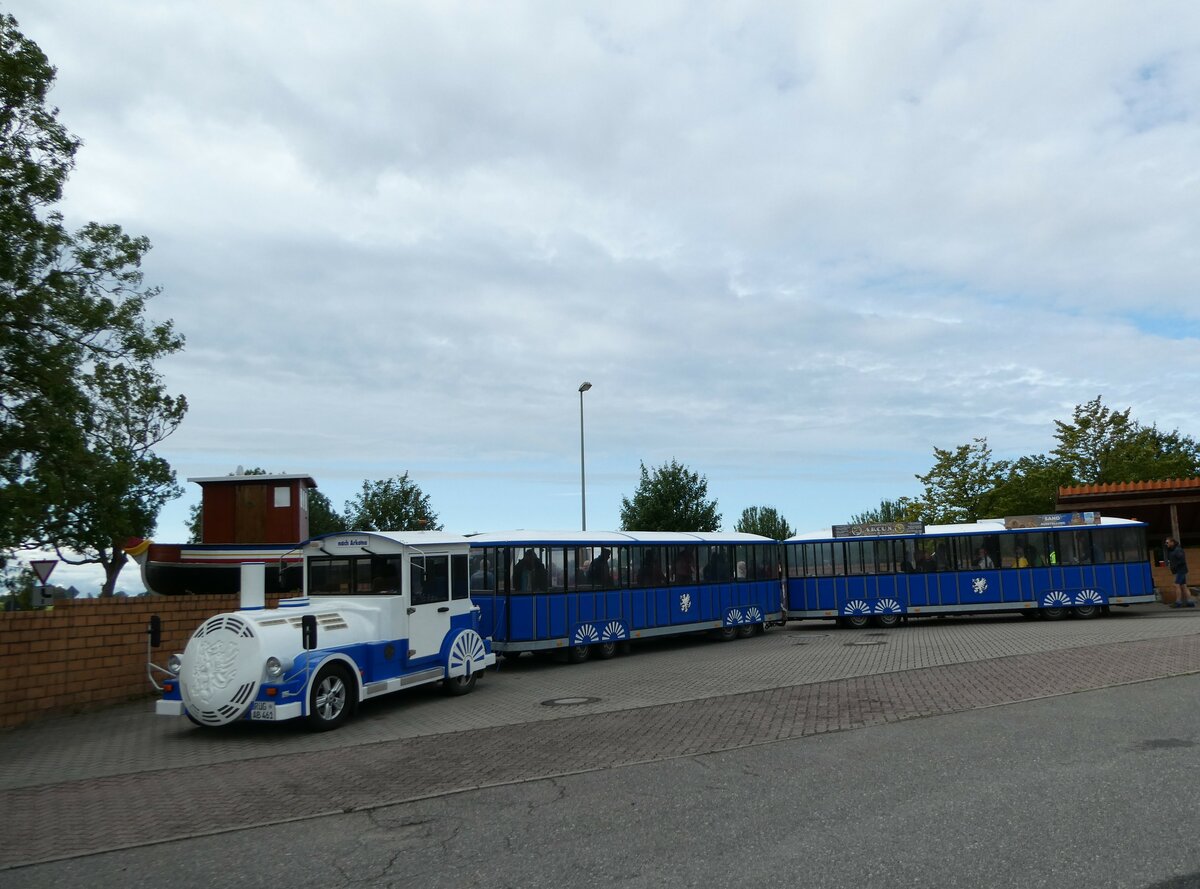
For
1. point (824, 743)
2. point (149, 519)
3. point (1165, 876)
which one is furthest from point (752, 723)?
point (149, 519)

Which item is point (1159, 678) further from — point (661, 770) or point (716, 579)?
point (716, 579)

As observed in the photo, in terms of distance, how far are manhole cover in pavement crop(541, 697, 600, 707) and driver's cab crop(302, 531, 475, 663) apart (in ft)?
5.95

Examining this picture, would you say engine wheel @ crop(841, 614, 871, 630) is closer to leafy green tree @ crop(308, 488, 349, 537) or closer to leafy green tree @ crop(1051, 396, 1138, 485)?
leafy green tree @ crop(1051, 396, 1138, 485)

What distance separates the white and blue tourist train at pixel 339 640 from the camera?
10.9 m

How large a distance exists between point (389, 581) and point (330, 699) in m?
1.97

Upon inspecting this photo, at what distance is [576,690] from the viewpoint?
571 inches

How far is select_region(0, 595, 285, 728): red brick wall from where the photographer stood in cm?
1249

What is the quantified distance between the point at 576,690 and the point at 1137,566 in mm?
17238

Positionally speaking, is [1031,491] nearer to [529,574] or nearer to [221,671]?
[529,574]

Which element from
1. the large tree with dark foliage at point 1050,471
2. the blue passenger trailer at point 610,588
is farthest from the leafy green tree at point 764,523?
the blue passenger trailer at point 610,588

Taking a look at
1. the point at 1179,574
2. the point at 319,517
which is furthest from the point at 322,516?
the point at 1179,574

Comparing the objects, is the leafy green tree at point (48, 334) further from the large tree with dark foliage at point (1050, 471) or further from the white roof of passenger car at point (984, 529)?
the large tree with dark foliage at point (1050, 471)

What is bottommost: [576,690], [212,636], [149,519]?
[576,690]

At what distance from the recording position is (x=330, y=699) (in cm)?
1153
